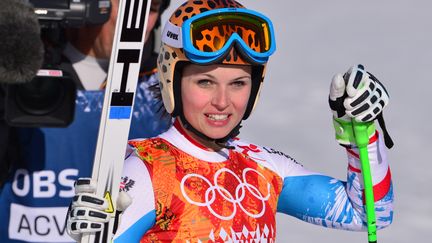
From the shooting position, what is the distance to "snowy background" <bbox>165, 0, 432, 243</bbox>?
977cm

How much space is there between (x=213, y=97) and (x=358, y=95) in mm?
663

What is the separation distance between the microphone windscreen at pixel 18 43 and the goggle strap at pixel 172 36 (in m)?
0.58

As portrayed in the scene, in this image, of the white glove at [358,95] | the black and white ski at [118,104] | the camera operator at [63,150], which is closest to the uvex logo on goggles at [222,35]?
the black and white ski at [118,104]

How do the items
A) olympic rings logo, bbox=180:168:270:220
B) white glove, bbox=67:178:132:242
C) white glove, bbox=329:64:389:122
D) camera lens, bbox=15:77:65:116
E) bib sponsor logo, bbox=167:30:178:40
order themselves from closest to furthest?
white glove, bbox=67:178:132:242 → white glove, bbox=329:64:389:122 → olympic rings logo, bbox=180:168:270:220 → bib sponsor logo, bbox=167:30:178:40 → camera lens, bbox=15:77:65:116

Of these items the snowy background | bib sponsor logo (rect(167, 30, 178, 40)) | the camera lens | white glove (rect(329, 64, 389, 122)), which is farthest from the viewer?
the snowy background

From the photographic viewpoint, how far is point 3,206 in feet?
27.6

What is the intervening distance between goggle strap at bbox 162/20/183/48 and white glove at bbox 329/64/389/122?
73 centimetres

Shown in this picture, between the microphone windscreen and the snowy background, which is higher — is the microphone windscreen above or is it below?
above

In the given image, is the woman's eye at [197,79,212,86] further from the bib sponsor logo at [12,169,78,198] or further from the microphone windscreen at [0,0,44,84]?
the bib sponsor logo at [12,169,78,198]

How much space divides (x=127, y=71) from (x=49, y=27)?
1.49 m

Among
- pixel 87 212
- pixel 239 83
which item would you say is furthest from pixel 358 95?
pixel 87 212

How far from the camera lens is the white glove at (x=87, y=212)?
6.10 m

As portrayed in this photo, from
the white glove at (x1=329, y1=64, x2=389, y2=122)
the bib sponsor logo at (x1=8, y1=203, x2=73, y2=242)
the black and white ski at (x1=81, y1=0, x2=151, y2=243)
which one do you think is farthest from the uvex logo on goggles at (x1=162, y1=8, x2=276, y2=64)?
the bib sponsor logo at (x1=8, y1=203, x2=73, y2=242)

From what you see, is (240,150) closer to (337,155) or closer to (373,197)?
(373,197)
